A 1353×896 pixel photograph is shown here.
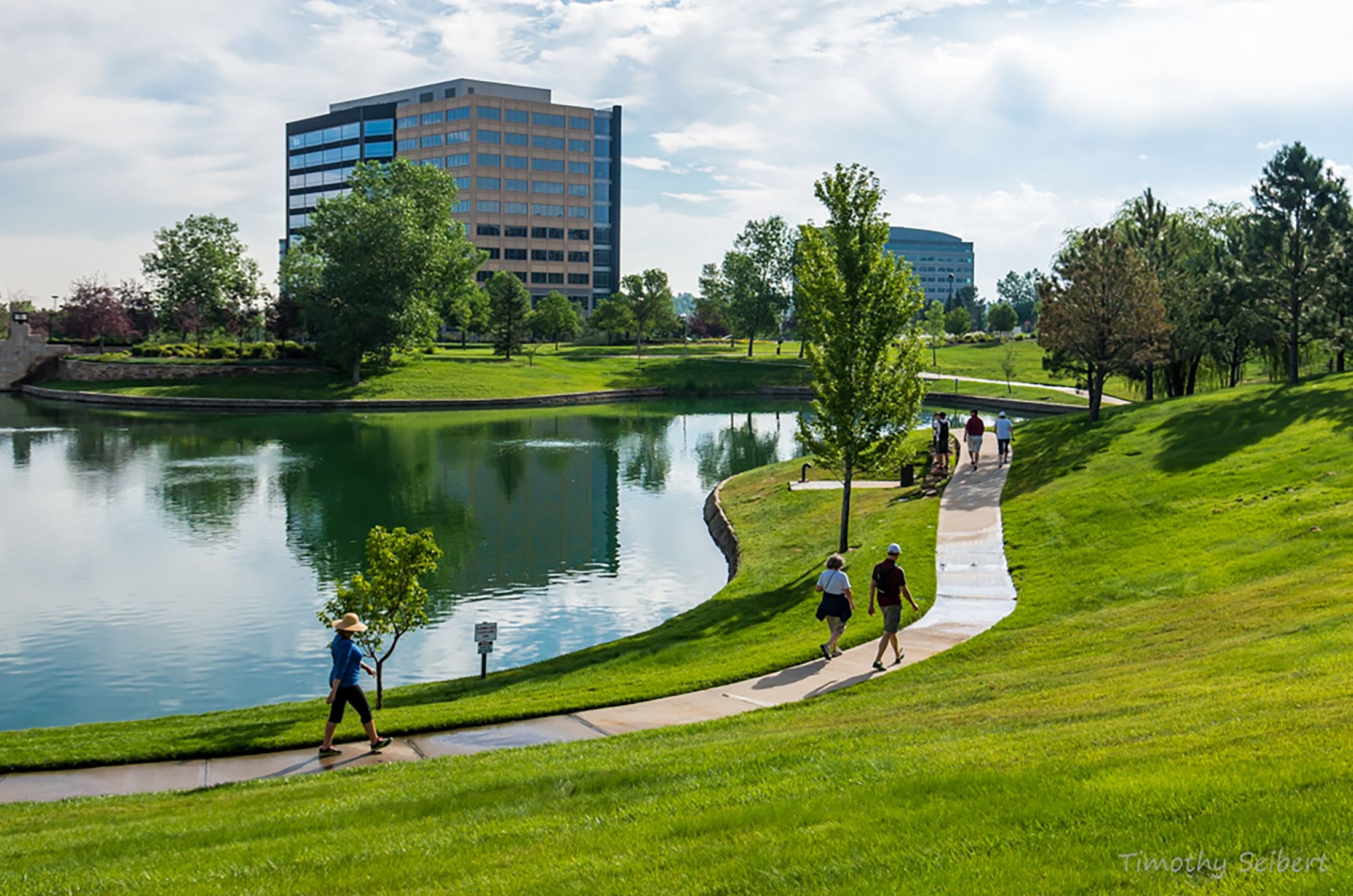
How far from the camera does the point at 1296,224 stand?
43688 mm

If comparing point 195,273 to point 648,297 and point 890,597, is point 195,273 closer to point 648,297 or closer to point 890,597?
point 648,297

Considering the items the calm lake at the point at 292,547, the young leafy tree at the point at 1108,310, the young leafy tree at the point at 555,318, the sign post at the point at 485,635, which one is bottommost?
the calm lake at the point at 292,547

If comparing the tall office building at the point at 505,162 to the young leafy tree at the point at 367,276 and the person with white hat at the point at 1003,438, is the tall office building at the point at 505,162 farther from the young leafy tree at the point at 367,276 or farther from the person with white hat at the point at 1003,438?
the person with white hat at the point at 1003,438

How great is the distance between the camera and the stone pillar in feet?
333

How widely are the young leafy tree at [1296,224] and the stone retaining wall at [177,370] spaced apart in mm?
73662

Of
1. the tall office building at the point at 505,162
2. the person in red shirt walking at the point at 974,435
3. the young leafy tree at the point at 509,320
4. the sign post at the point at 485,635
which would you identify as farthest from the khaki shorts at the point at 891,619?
the tall office building at the point at 505,162

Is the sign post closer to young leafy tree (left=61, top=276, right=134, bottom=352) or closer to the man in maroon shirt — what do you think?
the man in maroon shirt

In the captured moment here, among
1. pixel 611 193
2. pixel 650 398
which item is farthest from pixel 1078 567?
pixel 611 193

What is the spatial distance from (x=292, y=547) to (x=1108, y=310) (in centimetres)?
3021

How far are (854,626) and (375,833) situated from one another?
12.9 meters

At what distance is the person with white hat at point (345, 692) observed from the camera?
14148mm

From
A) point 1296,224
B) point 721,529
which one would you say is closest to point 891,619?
point 721,529

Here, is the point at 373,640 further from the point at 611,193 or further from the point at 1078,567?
the point at 611,193

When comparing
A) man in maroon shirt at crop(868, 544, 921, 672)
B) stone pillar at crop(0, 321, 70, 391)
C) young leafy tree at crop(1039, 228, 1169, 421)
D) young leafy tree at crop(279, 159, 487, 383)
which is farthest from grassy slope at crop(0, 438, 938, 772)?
stone pillar at crop(0, 321, 70, 391)
